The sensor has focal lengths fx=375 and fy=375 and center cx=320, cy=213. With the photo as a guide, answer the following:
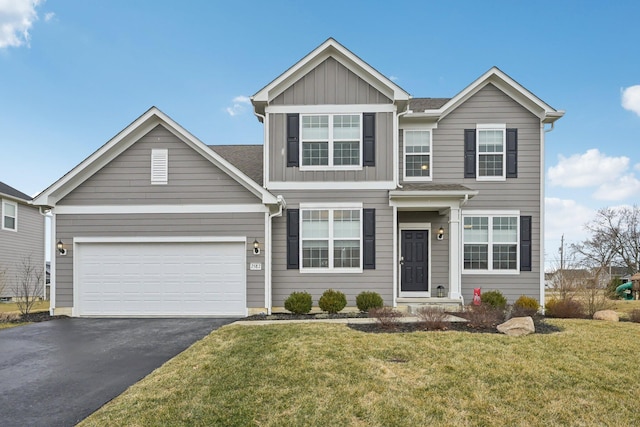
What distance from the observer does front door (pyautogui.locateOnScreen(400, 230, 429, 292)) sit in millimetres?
11945

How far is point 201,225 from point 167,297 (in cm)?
222

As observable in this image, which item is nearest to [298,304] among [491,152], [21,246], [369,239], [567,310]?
[369,239]

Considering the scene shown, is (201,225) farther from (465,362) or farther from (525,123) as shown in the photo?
(525,123)

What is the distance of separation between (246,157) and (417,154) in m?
6.30

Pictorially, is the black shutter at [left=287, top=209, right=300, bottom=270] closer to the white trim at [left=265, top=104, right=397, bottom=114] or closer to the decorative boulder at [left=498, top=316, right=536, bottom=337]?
the white trim at [left=265, top=104, right=397, bottom=114]

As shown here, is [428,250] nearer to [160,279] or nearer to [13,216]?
[160,279]

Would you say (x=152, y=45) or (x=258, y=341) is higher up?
(x=152, y=45)

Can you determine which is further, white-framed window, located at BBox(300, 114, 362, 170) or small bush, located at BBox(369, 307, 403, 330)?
white-framed window, located at BBox(300, 114, 362, 170)

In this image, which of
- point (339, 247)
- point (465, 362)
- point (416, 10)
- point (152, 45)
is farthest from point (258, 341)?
point (152, 45)

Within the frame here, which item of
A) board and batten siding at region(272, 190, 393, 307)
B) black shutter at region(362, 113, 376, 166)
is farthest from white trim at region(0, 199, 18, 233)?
black shutter at region(362, 113, 376, 166)

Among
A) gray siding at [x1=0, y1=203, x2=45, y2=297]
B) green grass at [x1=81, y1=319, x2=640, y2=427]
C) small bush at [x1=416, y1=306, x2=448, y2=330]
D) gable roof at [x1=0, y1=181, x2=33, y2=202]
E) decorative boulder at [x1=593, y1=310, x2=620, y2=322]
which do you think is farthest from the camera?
gable roof at [x1=0, y1=181, x2=33, y2=202]

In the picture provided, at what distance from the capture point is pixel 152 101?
1066cm

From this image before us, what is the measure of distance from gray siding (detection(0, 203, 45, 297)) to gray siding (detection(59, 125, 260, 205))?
11171 millimetres

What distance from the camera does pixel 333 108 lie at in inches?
441
